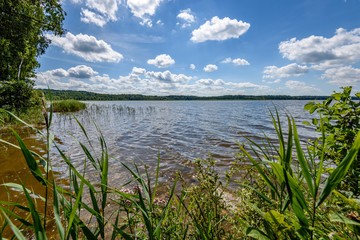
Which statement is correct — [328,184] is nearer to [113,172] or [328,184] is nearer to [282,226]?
[282,226]

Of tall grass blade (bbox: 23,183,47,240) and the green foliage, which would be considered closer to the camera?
tall grass blade (bbox: 23,183,47,240)

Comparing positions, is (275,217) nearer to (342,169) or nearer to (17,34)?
(342,169)

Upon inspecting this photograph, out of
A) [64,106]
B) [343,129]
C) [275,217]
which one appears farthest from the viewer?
[64,106]

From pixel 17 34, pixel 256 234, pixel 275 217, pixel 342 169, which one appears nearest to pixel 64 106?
pixel 17 34

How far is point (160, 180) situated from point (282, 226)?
15.1 feet

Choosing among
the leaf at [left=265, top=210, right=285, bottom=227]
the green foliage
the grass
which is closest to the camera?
the leaf at [left=265, top=210, right=285, bottom=227]

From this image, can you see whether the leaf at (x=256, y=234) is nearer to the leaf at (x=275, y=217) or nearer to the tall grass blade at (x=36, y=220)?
the leaf at (x=275, y=217)

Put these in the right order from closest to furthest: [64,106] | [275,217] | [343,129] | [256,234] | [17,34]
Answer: [275,217]
[256,234]
[343,129]
[17,34]
[64,106]

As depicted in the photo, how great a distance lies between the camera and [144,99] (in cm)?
13938

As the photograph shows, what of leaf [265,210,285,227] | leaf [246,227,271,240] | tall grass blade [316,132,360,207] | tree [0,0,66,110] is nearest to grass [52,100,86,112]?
tree [0,0,66,110]

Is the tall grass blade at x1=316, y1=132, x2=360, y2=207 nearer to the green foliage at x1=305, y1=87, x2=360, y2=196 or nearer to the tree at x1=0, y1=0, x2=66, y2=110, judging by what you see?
the green foliage at x1=305, y1=87, x2=360, y2=196

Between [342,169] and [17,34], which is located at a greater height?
[17,34]

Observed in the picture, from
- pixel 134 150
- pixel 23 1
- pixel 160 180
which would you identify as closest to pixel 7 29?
pixel 23 1

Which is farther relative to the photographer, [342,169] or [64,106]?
[64,106]
